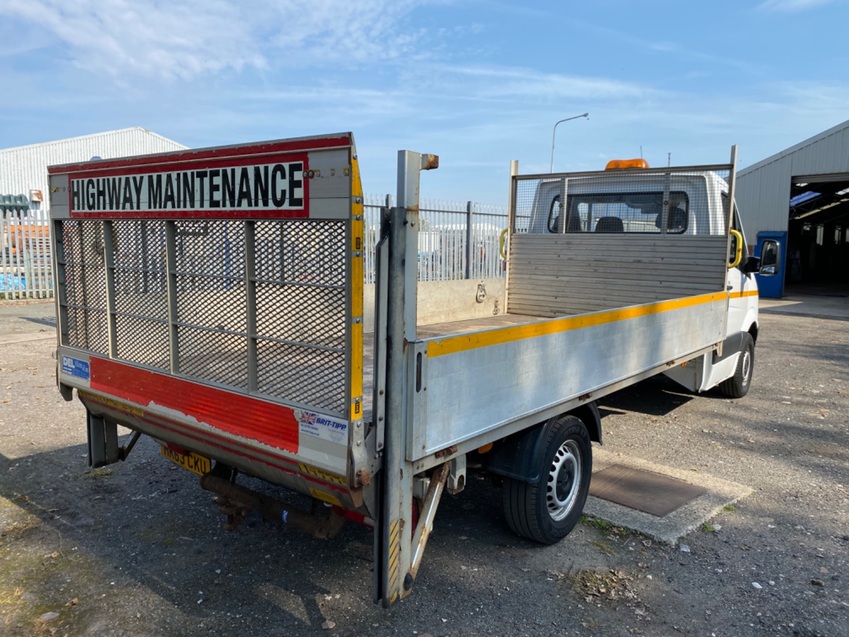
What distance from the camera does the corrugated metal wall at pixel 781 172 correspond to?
19531mm

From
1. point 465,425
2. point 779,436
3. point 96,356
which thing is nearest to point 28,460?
point 96,356

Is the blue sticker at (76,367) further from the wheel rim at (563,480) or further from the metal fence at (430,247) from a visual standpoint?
the metal fence at (430,247)

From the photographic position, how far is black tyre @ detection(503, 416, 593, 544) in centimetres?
359

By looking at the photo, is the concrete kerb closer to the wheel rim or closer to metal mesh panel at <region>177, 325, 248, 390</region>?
the wheel rim

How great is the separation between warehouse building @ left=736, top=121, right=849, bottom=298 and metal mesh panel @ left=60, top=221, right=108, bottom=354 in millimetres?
17057

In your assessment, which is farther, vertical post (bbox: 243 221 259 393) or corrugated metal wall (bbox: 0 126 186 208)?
corrugated metal wall (bbox: 0 126 186 208)

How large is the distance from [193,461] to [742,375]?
6233 millimetres

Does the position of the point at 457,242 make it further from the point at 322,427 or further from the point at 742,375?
the point at 322,427

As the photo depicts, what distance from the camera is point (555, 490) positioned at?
12.4 ft

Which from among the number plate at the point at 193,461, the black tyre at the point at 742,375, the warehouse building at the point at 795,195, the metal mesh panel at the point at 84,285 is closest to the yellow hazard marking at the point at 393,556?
the number plate at the point at 193,461

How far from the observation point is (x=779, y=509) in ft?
14.5

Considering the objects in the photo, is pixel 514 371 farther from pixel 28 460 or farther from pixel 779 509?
pixel 28 460

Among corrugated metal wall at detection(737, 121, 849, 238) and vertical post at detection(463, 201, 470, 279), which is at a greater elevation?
corrugated metal wall at detection(737, 121, 849, 238)

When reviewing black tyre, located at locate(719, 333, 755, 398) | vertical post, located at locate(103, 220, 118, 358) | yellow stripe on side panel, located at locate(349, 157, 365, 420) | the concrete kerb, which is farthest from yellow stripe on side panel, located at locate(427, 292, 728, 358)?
black tyre, located at locate(719, 333, 755, 398)
